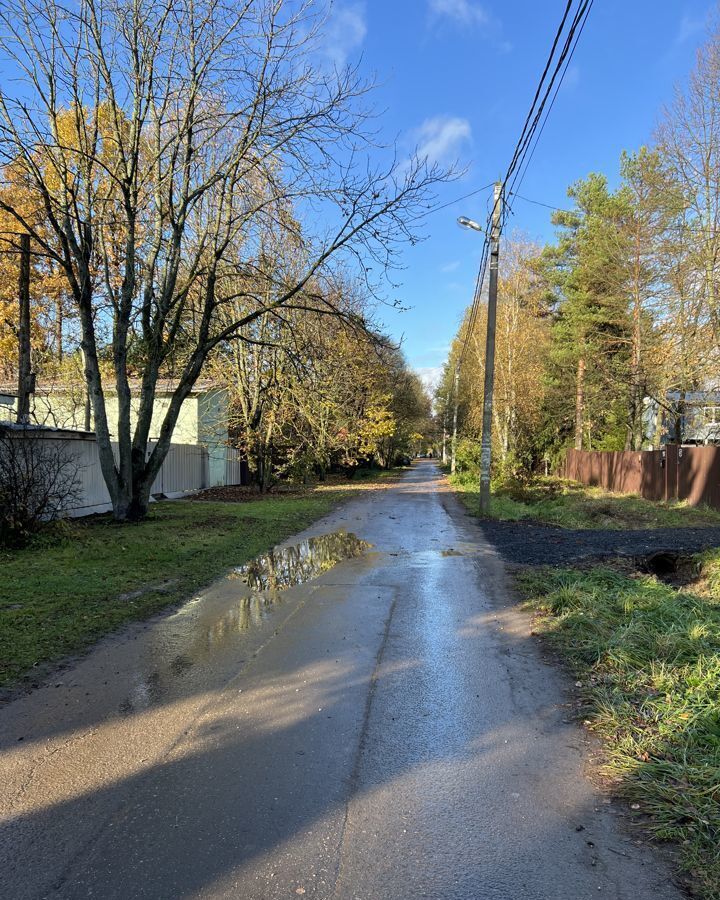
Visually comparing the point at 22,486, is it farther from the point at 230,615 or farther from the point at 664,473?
the point at 664,473

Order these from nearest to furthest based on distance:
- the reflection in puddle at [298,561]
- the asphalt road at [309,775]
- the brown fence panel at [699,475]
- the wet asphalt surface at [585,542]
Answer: the asphalt road at [309,775] → the reflection in puddle at [298,561] → the wet asphalt surface at [585,542] → the brown fence panel at [699,475]

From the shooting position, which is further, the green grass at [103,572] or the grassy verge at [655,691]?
the green grass at [103,572]

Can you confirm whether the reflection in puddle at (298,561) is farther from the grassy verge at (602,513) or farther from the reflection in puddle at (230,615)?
the grassy verge at (602,513)

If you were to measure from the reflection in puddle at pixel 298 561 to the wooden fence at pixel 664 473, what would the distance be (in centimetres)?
1129

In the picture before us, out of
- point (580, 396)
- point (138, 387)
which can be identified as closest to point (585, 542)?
point (138, 387)

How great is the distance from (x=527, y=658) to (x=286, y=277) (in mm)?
13891

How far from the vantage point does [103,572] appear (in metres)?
7.85

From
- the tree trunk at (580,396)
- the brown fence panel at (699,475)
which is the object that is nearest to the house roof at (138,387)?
the brown fence panel at (699,475)

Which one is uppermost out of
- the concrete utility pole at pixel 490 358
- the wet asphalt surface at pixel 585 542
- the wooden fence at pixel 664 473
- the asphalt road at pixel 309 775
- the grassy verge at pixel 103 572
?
the concrete utility pole at pixel 490 358

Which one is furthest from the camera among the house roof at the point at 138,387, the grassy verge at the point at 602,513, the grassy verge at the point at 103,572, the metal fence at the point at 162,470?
the house roof at the point at 138,387

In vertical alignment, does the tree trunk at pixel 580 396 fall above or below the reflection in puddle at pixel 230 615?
above

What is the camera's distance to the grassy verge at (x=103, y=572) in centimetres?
529

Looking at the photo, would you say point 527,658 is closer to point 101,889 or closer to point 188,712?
point 188,712

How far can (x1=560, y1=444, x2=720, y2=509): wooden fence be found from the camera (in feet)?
55.2
